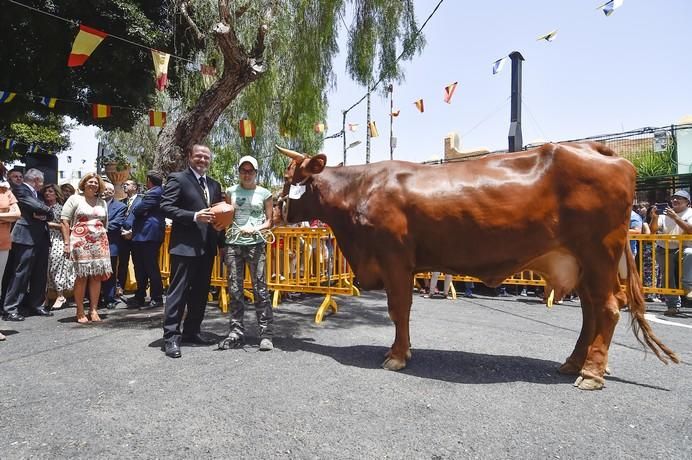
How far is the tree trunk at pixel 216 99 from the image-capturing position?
7.20 meters

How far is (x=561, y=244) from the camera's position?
3777mm

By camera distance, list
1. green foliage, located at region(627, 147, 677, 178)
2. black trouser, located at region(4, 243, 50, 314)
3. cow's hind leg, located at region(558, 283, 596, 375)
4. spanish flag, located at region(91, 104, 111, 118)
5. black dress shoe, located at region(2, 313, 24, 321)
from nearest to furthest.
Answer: cow's hind leg, located at region(558, 283, 596, 375) < black dress shoe, located at region(2, 313, 24, 321) < black trouser, located at region(4, 243, 50, 314) < spanish flag, located at region(91, 104, 111, 118) < green foliage, located at region(627, 147, 677, 178)

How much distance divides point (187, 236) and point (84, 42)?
4.98m

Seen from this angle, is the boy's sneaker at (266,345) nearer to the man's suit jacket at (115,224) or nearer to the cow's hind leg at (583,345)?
the cow's hind leg at (583,345)

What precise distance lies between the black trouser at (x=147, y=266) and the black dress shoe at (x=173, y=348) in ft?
9.86

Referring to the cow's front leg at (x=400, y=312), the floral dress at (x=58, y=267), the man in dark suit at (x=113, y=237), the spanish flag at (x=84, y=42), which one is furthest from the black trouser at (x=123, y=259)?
the cow's front leg at (x=400, y=312)

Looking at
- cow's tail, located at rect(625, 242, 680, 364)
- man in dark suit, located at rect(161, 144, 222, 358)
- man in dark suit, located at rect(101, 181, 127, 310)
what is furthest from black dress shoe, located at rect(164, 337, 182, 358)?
cow's tail, located at rect(625, 242, 680, 364)

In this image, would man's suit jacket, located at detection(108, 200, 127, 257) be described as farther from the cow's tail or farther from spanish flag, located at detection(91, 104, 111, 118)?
the cow's tail

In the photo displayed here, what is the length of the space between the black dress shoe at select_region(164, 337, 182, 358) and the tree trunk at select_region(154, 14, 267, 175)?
4.60 meters

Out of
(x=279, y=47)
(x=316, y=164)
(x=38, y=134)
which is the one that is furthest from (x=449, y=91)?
(x=38, y=134)

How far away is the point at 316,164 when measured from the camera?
4.55 meters

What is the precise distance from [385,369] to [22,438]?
2.56 meters

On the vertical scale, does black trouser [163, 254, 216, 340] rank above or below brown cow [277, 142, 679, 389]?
below

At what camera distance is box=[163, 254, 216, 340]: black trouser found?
14.8 feet
